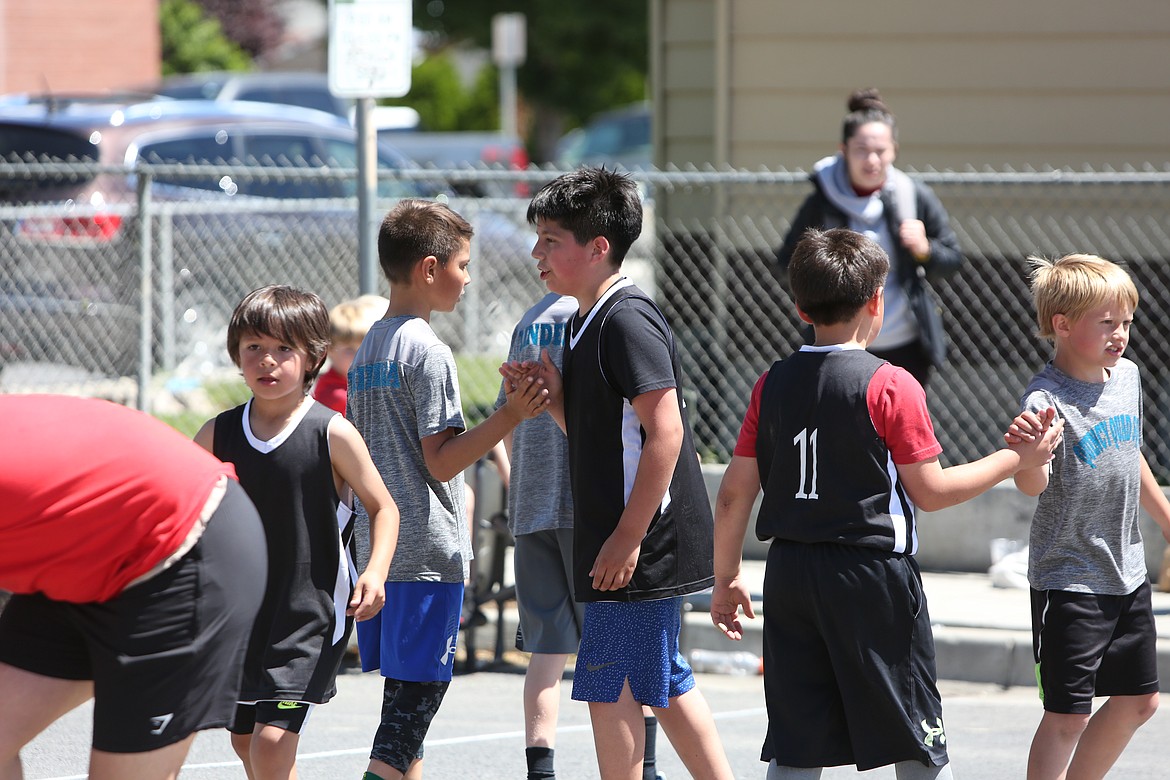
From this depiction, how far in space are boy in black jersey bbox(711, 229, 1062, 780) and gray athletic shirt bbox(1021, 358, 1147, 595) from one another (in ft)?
1.08

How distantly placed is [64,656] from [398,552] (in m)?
1.11

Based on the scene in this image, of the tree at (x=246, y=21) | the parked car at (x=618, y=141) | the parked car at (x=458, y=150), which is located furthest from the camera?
the tree at (x=246, y=21)

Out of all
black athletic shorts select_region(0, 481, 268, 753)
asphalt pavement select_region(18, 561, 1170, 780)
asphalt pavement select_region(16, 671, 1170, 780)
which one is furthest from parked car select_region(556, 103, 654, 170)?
black athletic shorts select_region(0, 481, 268, 753)

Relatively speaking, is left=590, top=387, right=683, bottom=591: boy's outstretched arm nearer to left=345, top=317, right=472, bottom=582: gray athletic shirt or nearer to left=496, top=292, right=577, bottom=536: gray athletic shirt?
left=345, top=317, right=472, bottom=582: gray athletic shirt

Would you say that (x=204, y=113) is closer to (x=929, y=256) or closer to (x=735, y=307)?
(x=735, y=307)

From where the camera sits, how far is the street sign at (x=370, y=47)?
6598 millimetres

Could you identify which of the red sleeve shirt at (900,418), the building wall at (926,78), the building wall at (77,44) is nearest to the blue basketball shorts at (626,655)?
the red sleeve shirt at (900,418)

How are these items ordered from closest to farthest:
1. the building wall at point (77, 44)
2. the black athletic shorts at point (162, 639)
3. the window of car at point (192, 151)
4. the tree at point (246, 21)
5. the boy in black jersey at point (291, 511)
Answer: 1. the black athletic shorts at point (162, 639)
2. the boy in black jersey at point (291, 511)
3. the window of car at point (192, 151)
4. the building wall at point (77, 44)
5. the tree at point (246, 21)

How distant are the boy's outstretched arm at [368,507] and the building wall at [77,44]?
2004cm

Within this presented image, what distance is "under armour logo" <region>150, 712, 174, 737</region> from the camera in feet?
10.1

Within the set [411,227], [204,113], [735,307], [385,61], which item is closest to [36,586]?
[411,227]

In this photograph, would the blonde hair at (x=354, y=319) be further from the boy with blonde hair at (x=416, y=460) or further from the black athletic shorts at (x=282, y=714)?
the black athletic shorts at (x=282, y=714)

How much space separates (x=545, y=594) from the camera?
4629 mm

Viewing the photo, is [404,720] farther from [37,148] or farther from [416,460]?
[37,148]
